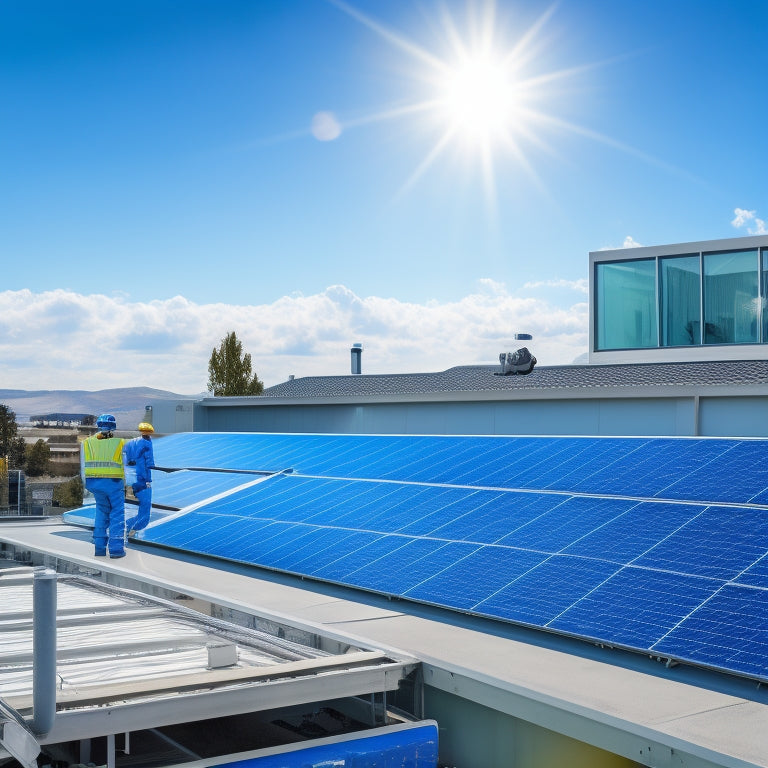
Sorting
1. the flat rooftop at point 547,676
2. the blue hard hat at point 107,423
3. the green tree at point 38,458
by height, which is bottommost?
the green tree at point 38,458

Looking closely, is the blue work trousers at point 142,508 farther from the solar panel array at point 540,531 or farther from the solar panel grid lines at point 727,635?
the solar panel grid lines at point 727,635

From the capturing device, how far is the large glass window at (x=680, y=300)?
23.8 m

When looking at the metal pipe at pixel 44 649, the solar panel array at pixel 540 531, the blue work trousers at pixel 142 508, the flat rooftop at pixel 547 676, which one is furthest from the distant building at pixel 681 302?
the metal pipe at pixel 44 649

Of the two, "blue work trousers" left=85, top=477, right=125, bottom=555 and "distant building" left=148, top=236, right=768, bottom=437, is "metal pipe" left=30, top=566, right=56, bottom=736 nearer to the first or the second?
"blue work trousers" left=85, top=477, right=125, bottom=555

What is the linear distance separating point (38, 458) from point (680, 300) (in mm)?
89979

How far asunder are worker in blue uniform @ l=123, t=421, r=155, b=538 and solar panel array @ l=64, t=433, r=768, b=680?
2.10 ft

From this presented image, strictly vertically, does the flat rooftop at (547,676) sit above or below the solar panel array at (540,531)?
below

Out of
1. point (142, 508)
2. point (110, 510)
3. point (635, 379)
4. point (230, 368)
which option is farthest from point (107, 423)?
point (230, 368)

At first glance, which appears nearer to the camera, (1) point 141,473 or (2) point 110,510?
(2) point 110,510

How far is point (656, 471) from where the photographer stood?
32.8 ft

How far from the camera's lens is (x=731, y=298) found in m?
23.2

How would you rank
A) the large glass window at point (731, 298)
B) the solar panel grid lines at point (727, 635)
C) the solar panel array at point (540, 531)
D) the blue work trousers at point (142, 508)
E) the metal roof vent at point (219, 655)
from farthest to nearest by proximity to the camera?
the large glass window at point (731, 298)
the blue work trousers at point (142, 508)
the solar panel array at point (540, 531)
the metal roof vent at point (219, 655)
the solar panel grid lines at point (727, 635)

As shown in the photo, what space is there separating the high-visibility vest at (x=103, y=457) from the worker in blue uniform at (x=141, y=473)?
1.52 m

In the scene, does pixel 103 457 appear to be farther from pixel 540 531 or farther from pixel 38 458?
pixel 38 458
